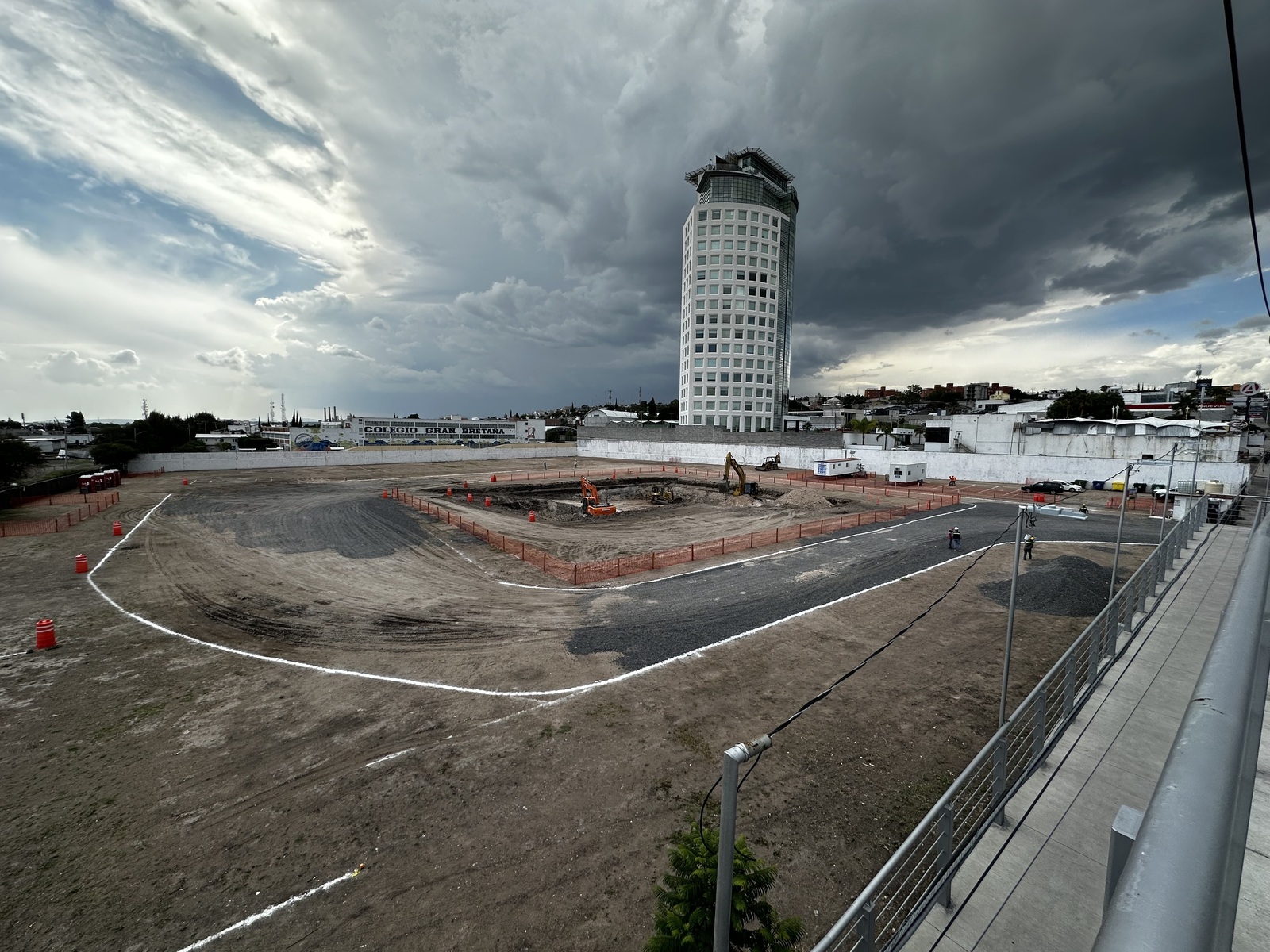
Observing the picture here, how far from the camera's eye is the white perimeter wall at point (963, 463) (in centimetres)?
4344

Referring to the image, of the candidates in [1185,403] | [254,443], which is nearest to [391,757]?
[254,443]

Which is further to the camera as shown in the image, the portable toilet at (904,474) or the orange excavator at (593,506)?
the portable toilet at (904,474)

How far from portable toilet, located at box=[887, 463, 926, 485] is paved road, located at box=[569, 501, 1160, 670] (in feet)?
62.9

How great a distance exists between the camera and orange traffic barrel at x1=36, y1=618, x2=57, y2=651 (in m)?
14.9

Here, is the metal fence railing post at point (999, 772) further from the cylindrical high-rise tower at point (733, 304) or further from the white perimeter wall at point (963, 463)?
the cylindrical high-rise tower at point (733, 304)

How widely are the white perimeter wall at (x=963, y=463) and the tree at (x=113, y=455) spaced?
6018 centimetres

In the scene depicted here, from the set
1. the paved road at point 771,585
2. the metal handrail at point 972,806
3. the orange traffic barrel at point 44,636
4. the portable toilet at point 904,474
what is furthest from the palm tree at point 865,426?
the orange traffic barrel at point 44,636

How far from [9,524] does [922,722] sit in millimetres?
46219

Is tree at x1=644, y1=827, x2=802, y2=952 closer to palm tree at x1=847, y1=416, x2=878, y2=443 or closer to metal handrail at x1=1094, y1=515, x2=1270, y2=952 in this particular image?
metal handrail at x1=1094, y1=515, x2=1270, y2=952

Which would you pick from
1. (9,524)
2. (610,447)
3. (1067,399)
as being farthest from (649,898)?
(1067,399)

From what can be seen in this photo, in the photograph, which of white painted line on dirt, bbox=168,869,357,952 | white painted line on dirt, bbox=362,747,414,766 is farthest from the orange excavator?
white painted line on dirt, bbox=168,869,357,952

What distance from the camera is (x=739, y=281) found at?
334 ft

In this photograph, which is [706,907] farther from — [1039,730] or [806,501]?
[806,501]

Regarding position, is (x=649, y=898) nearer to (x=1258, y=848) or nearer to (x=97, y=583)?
(x=1258, y=848)
